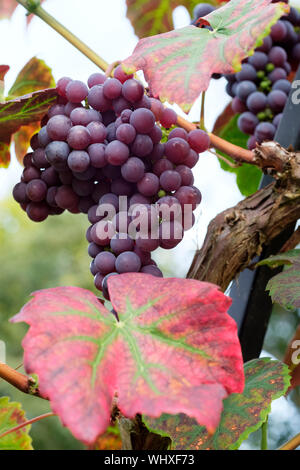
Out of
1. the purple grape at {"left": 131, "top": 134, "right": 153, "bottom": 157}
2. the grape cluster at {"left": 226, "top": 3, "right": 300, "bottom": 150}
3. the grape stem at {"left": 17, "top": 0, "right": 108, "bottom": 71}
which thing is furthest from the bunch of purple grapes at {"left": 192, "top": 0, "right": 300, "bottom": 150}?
the purple grape at {"left": 131, "top": 134, "right": 153, "bottom": 157}

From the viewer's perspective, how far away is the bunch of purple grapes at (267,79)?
2.02 feet

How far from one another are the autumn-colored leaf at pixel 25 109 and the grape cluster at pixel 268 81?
0.90 feet

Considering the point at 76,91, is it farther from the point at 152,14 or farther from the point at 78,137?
the point at 152,14

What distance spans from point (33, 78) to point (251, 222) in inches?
11.4

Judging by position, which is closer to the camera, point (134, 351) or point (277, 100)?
point (134, 351)

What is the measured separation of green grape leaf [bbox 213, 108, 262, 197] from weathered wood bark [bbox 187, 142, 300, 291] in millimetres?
245

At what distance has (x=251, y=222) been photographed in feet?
1.48

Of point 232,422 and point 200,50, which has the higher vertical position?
point 200,50

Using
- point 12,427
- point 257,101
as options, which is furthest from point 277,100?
point 12,427

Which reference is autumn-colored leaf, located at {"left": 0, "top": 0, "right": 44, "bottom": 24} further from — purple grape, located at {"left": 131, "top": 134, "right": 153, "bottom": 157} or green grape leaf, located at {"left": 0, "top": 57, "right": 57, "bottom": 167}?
purple grape, located at {"left": 131, "top": 134, "right": 153, "bottom": 157}

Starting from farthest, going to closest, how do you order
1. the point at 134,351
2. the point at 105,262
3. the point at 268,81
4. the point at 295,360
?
the point at 268,81 → the point at 295,360 → the point at 105,262 → the point at 134,351

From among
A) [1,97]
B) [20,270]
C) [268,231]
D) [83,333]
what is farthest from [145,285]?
[20,270]

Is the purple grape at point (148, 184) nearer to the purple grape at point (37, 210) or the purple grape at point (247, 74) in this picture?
the purple grape at point (37, 210)

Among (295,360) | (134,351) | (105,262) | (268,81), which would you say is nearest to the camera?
(134,351)
